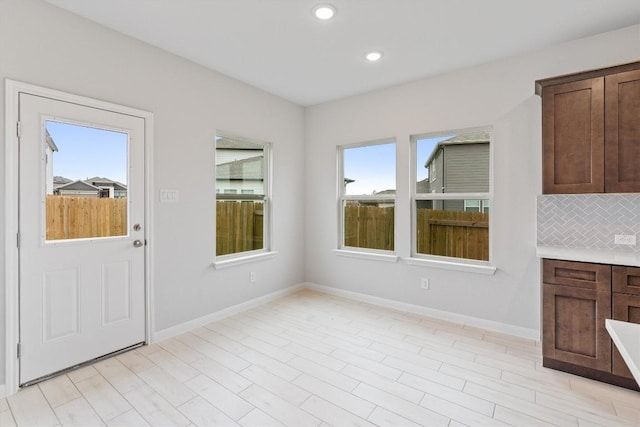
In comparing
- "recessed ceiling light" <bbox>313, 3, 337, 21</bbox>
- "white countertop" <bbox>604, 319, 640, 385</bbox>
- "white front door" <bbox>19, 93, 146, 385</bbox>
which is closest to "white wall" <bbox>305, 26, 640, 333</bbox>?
"recessed ceiling light" <bbox>313, 3, 337, 21</bbox>

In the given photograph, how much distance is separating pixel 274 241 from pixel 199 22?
267 cm

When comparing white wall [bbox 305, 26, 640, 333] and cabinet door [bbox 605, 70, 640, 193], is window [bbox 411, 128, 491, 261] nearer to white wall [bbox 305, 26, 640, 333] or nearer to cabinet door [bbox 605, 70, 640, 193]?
white wall [bbox 305, 26, 640, 333]

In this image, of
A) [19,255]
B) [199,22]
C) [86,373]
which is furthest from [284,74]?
[86,373]

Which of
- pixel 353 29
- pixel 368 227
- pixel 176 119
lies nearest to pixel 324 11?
pixel 353 29

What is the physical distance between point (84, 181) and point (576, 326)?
4.09m

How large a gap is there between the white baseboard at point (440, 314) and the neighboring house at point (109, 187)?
292cm

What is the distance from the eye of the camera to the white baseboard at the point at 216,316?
3.04 m

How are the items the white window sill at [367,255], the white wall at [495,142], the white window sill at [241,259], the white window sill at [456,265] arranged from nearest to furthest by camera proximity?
the white wall at [495,142]
the white window sill at [456,265]
the white window sill at [241,259]
the white window sill at [367,255]

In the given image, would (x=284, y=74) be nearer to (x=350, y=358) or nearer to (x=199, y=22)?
(x=199, y=22)

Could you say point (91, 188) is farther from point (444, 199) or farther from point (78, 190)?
point (444, 199)

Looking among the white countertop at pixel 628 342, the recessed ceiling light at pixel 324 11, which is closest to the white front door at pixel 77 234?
the recessed ceiling light at pixel 324 11

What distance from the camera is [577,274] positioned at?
7.84 feet

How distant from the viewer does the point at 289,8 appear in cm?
234

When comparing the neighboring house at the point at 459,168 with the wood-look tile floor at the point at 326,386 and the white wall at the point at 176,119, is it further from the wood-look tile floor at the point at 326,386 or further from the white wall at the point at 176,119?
the white wall at the point at 176,119
